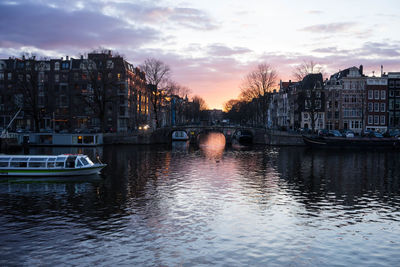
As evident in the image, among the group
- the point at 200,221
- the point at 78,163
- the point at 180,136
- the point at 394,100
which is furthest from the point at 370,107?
the point at 200,221

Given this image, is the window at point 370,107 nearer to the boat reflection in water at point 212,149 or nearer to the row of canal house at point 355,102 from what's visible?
the row of canal house at point 355,102

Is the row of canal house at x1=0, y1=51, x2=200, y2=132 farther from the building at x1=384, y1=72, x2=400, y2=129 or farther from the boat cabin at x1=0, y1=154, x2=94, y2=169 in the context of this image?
the building at x1=384, y1=72, x2=400, y2=129

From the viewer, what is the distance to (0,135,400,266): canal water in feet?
58.6

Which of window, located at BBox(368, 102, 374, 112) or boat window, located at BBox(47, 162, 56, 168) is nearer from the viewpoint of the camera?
boat window, located at BBox(47, 162, 56, 168)

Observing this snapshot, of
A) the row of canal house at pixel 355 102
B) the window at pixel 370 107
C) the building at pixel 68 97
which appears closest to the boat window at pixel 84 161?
the building at pixel 68 97

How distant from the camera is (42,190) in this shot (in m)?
34.1

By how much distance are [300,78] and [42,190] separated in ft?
261

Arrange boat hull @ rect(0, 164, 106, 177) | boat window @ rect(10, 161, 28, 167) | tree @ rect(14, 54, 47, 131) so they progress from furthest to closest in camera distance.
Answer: tree @ rect(14, 54, 47, 131)
boat window @ rect(10, 161, 28, 167)
boat hull @ rect(0, 164, 106, 177)

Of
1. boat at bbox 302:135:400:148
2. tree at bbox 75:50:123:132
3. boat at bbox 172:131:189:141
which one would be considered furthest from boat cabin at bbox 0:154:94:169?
boat at bbox 172:131:189:141

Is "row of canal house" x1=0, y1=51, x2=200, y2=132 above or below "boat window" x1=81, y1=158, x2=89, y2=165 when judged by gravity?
above

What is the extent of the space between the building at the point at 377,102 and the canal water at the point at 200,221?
77.4 metres

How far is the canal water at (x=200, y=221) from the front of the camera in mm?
17875

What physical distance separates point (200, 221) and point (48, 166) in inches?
908

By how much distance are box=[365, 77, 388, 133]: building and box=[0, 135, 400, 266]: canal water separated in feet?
254
